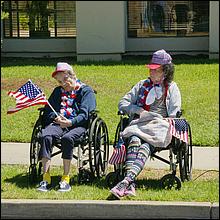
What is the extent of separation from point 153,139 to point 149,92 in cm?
61

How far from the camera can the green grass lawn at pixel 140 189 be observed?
6676mm

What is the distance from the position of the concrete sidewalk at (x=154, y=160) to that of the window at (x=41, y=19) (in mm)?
12935

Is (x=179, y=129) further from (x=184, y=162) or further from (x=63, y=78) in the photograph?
(x=63, y=78)

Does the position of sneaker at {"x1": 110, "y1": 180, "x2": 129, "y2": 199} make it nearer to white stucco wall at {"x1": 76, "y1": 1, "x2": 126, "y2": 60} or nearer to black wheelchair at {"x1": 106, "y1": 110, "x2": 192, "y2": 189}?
black wheelchair at {"x1": 106, "y1": 110, "x2": 192, "y2": 189}

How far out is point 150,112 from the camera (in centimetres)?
727

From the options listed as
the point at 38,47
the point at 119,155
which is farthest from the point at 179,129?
the point at 38,47

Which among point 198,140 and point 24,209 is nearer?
point 24,209

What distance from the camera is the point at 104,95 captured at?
13.3m

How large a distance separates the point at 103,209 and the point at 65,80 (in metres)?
1.78

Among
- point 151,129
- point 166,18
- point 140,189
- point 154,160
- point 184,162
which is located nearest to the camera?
point 140,189

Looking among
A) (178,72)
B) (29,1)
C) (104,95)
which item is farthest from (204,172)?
(29,1)

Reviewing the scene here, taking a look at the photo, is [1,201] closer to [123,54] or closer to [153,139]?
[153,139]

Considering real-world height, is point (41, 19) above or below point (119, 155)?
above

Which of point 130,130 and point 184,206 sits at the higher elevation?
point 130,130
